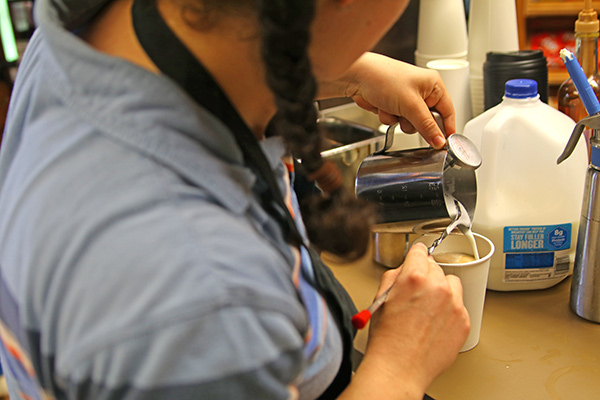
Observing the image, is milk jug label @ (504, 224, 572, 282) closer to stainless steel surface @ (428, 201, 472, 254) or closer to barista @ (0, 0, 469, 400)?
stainless steel surface @ (428, 201, 472, 254)

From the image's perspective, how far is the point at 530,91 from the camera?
1021 millimetres

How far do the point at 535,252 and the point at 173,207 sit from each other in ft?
2.45

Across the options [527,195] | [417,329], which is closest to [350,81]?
[527,195]

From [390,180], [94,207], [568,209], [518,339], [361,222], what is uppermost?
[94,207]

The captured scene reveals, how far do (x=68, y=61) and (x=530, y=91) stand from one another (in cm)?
80

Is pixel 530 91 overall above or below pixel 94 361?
below

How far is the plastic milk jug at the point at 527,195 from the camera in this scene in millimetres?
990

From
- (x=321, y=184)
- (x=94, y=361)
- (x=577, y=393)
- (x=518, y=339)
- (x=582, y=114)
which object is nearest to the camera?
(x=94, y=361)

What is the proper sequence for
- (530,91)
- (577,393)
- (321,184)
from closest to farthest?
(321,184) < (577,393) < (530,91)

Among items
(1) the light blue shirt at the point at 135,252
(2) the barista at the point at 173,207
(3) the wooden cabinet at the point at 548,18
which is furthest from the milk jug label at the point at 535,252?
(3) the wooden cabinet at the point at 548,18

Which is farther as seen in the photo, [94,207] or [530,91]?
[530,91]

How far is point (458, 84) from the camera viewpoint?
139 cm

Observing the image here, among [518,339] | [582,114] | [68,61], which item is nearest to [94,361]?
[68,61]

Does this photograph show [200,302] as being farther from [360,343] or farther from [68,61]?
[360,343]
